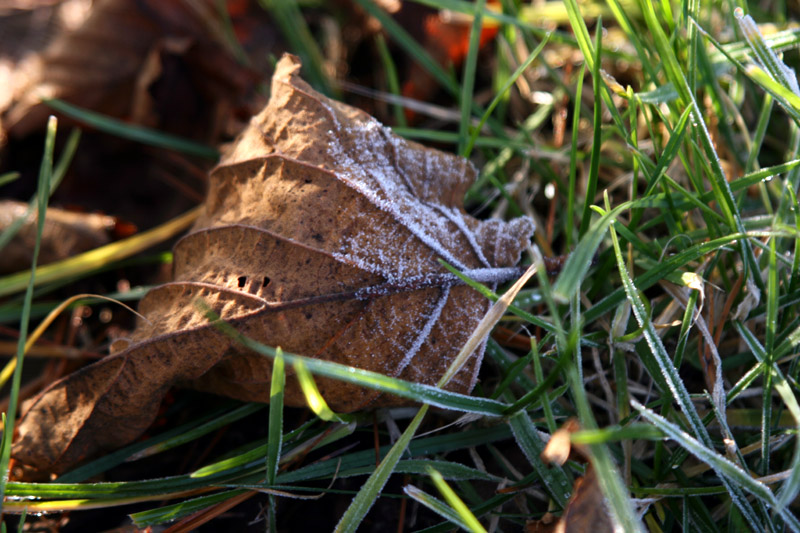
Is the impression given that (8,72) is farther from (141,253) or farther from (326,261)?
(326,261)

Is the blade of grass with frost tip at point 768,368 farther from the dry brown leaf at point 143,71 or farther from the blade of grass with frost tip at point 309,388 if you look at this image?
the dry brown leaf at point 143,71

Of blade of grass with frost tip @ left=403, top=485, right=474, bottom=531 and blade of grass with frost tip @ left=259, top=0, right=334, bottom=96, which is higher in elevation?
blade of grass with frost tip @ left=259, top=0, right=334, bottom=96

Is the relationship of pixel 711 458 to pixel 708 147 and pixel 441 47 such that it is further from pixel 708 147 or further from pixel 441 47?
pixel 441 47

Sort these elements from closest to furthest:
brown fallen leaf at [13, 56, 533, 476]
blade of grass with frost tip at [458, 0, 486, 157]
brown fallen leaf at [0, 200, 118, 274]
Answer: brown fallen leaf at [13, 56, 533, 476] → blade of grass with frost tip at [458, 0, 486, 157] → brown fallen leaf at [0, 200, 118, 274]

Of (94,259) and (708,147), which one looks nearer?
(708,147)

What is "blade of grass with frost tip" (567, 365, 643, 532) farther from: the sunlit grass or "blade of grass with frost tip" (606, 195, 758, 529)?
"blade of grass with frost tip" (606, 195, 758, 529)

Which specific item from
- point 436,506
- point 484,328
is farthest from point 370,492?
point 484,328

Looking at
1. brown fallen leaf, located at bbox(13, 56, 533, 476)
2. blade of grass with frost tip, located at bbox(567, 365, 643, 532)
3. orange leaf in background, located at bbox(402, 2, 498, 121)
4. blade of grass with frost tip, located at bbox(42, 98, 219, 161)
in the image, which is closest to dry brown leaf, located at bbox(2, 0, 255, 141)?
blade of grass with frost tip, located at bbox(42, 98, 219, 161)

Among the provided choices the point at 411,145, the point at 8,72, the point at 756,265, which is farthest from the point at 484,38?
the point at 8,72
